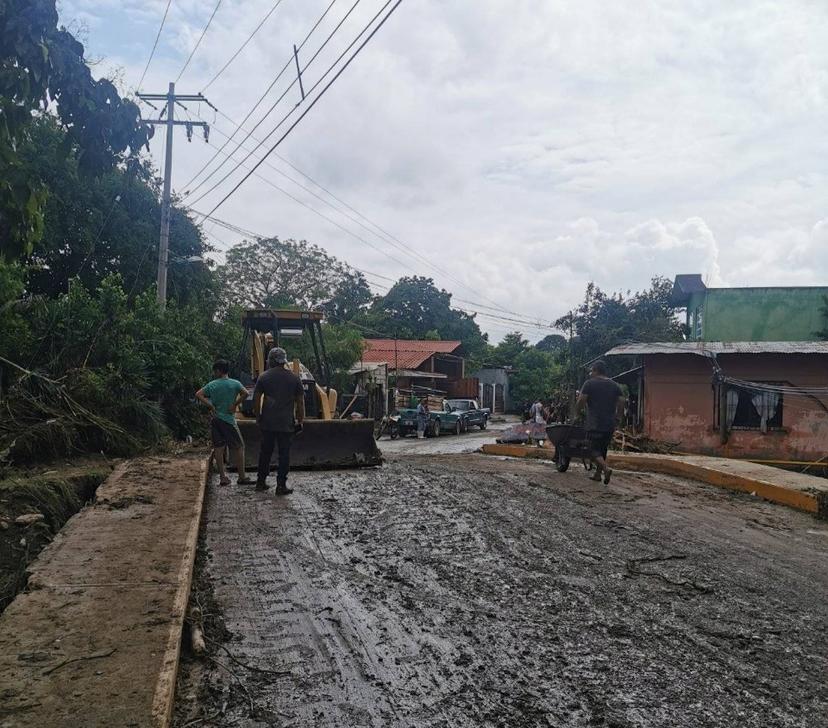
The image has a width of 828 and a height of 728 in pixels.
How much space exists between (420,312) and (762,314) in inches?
1473

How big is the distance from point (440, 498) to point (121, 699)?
567 cm

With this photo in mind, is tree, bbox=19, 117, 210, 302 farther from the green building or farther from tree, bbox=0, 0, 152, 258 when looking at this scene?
the green building

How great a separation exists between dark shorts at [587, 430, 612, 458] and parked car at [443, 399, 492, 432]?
24.3 meters

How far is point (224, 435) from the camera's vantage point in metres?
9.73

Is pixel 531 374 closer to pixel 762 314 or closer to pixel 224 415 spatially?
pixel 762 314

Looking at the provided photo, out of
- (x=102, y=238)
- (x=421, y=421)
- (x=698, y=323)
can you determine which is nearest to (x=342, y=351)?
(x=421, y=421)

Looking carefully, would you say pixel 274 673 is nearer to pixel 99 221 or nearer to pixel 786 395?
pixel 786 395

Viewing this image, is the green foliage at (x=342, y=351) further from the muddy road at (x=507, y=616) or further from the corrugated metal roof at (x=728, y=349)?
the muddy road at (x=507, y=616)

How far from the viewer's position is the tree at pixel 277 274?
47.7m

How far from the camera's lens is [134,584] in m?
4.67

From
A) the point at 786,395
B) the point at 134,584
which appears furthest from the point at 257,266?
the point at 134,584

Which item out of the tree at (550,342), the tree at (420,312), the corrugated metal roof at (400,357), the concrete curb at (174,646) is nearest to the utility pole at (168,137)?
the concrete curb at (174,646)

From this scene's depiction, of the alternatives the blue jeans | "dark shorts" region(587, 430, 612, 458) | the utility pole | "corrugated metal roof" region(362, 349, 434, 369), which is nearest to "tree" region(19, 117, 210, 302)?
the utility pole

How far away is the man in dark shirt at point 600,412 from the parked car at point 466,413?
24.2 m
